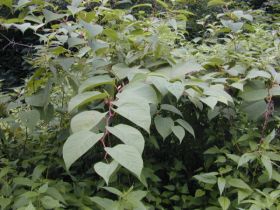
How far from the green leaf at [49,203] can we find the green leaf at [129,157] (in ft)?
1.34

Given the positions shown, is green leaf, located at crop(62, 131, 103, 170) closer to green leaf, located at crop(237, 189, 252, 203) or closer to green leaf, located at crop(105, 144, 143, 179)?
green leaf, located at crop(105, 144, 143, 179)

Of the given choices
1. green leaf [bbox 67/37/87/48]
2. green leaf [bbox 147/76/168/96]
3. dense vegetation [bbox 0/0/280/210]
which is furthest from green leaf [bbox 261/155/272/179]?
green leaf [bbox 67/37/87/48]

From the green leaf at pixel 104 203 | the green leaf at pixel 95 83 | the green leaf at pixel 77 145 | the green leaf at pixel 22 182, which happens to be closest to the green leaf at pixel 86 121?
the green leaf at pixel 77 145

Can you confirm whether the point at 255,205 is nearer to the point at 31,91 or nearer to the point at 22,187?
the point at 22,187

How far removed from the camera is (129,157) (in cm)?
83

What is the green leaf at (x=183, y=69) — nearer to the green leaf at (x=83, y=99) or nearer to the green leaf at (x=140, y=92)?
the green leaf at (x=140, y=92)

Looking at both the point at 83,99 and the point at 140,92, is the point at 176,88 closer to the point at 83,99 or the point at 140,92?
the point at 140,92

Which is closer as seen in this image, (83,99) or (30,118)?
(83,99)

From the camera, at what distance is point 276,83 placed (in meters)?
1.37

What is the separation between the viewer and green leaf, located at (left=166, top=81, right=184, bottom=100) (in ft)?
3.67

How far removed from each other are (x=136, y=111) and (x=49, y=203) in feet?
1.45

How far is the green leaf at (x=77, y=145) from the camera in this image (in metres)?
0.84

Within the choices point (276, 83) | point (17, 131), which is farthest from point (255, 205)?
point (17, 131)

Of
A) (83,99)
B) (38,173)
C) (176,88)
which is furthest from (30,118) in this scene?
(176,88)
